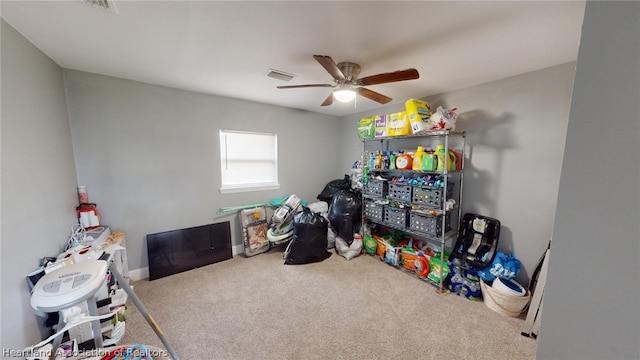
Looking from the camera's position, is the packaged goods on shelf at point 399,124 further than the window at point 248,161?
No

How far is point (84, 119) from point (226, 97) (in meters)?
1.49

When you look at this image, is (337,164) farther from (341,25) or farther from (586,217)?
(586,217)

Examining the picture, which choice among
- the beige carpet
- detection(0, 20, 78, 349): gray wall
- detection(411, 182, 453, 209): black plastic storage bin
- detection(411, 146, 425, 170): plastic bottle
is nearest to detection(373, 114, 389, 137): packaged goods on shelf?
detection(411, 146, 425, 170): plastic bottle

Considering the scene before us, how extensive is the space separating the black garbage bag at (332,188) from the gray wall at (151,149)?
3.42ft

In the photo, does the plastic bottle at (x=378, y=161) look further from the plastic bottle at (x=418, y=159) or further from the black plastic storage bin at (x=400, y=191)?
the plastic bottle at (x=418, y=159)

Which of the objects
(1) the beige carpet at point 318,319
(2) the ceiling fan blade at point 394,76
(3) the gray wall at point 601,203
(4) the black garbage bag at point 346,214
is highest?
(2) the ceiling fan blade at point 394,76

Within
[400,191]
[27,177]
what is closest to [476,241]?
[400,191]

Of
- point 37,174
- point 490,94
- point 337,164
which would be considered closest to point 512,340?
point 490,94

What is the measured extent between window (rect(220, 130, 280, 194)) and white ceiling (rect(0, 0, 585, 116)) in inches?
43.5

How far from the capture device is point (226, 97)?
309cm

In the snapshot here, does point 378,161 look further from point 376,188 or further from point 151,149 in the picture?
point 151,149

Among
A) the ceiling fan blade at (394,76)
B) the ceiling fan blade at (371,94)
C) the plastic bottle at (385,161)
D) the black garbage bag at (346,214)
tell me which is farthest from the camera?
the black garbage bag at (346,214)

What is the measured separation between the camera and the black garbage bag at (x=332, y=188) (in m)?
3.90

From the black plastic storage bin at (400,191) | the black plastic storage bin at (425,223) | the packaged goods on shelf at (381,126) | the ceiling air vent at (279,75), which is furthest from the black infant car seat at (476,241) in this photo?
the ceiling air vent at (279,75)
